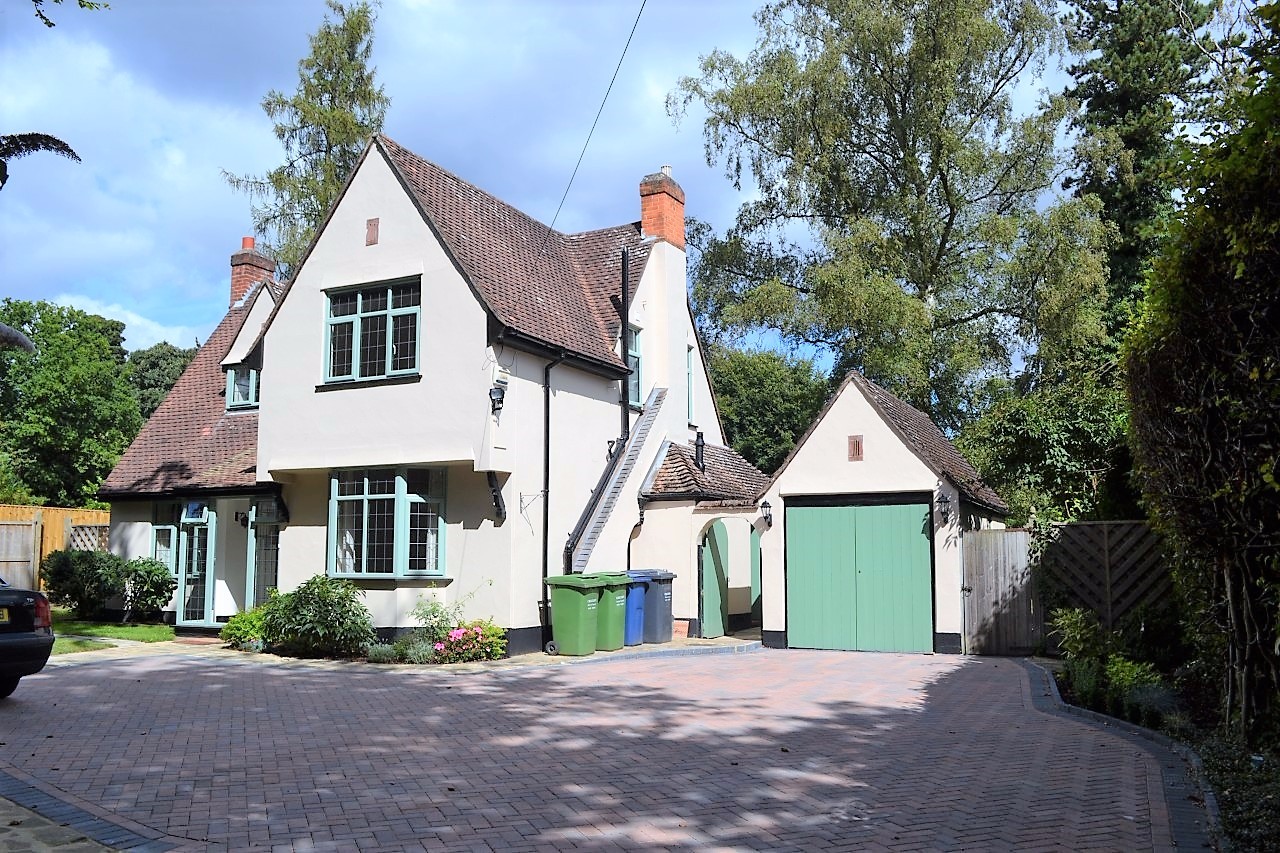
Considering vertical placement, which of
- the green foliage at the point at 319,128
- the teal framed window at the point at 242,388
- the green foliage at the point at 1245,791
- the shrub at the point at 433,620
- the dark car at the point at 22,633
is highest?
the green foliage at the point at 319,128

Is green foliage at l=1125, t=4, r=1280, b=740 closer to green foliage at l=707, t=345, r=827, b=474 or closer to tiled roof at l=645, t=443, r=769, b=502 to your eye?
tiled roof at l=645, t=443, r=769, b=502

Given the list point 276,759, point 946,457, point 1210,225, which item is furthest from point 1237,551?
point 946,457

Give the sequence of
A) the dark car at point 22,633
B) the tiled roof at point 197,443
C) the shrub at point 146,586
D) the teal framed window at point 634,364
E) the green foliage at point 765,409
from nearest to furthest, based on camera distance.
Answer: the dark car at point 22,633 < the shrub at point 146,586 < the tiled roof at point 197,443 < the teal framed window at point 634,364 < the green foliage at point 765,409

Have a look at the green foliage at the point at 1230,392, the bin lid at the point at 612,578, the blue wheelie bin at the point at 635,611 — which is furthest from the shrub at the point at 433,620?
the green foliage at the point at 1230,392

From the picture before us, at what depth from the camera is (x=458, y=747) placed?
28.8ft

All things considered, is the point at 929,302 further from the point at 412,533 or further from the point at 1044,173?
the point at 412,533

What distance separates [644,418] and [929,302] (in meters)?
10.6

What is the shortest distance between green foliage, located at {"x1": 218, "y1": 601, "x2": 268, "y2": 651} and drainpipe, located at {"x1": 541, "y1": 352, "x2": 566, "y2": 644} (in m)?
4.57

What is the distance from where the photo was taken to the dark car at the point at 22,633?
33.2ft

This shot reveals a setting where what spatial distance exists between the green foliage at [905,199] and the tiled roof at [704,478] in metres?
5.04

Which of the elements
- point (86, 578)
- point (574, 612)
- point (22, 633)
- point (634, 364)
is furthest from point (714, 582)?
point (86, 578)

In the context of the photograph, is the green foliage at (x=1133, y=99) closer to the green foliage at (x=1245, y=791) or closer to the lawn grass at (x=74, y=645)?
the green foliage at (x=1245, y=791)

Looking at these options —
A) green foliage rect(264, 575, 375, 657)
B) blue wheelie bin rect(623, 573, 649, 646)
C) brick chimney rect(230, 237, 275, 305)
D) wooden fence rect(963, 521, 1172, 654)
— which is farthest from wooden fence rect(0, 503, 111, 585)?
wooden fence rect(963, 521, 1172, 654)

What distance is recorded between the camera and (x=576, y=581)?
1628 cm
